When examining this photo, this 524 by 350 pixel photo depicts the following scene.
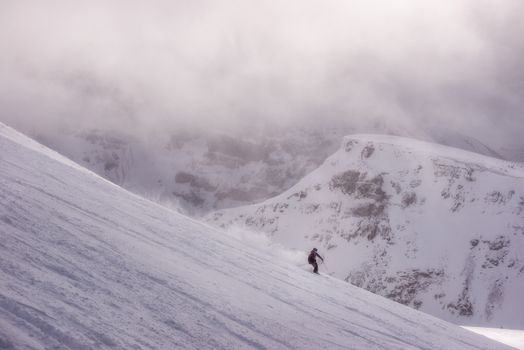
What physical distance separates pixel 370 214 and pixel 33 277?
577 feet

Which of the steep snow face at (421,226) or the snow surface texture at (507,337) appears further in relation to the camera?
the steep snow face at (421,226)

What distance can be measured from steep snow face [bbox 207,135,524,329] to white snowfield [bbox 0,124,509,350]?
11775 cm

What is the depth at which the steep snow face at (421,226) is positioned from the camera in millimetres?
132500

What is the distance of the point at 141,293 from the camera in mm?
8078

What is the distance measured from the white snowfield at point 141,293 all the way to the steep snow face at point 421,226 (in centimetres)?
11775

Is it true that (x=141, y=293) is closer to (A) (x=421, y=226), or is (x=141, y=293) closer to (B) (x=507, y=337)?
(B) (x=507, y=337)

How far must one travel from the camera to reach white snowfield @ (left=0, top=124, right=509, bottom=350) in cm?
632

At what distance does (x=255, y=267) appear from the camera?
1482 centimetres

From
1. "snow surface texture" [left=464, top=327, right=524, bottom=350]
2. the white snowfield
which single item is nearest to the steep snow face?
"snow surface texture" [left=464, top=327, right=524, bottom=350]

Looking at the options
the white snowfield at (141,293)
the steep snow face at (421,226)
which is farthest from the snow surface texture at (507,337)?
the steep snow face at (421,226)

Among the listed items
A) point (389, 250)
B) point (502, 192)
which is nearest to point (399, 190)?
point (389, 250)

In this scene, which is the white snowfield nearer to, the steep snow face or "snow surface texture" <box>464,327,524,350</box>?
"snow surface texture" <box>464,327,524,350</box>

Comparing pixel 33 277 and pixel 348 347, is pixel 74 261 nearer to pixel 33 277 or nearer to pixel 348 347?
pixel 33 277

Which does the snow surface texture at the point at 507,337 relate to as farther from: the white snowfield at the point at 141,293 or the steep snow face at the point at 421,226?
the steep snow face at the point at 421,226
